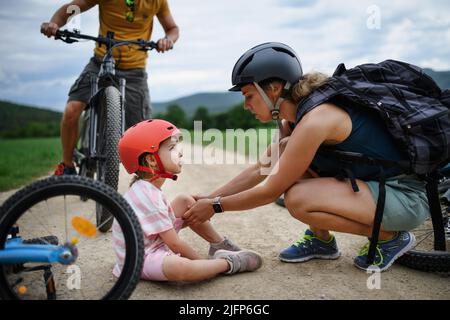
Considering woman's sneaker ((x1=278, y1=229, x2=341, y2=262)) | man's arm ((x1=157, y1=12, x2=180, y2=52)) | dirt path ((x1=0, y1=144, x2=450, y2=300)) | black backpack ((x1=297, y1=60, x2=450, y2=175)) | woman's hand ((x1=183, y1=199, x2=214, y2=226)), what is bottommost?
dirt path ((x1=0, y1=144, x2=450, y2=300))

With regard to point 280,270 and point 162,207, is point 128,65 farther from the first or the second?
point 280,270

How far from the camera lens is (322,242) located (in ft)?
11.2

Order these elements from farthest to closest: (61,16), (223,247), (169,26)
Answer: (169,26)
(61,16)
(223,247)

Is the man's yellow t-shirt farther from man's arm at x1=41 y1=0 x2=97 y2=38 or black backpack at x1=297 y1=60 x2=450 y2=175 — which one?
black backpack at x1=297 y1=60 x2=450 y2=175

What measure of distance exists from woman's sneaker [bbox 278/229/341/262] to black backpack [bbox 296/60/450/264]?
1.36ft

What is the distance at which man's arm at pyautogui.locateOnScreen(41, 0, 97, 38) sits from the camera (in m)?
4.01

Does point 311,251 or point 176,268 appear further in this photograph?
point 311,251

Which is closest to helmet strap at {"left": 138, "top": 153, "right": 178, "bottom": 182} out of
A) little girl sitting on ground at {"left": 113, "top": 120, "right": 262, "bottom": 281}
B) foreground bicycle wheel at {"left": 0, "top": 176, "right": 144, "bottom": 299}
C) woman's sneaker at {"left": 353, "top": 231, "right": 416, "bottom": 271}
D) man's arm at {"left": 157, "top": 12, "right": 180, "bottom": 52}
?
little girl sitting on ground at {"left": 113, "top": 120, "right": 262, "bottom": 281}

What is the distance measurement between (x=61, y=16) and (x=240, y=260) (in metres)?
3.03

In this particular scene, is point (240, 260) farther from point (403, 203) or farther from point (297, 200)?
point (403, 203)

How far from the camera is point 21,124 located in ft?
141

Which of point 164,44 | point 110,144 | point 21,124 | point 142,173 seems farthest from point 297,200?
point 21,124

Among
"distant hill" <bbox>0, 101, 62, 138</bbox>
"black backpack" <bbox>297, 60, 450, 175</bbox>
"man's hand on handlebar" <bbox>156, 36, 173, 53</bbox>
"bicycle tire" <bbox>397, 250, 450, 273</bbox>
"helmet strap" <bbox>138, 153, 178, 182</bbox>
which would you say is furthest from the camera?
"distant hill" <bbox>0, 101, 62, 138</bbox>

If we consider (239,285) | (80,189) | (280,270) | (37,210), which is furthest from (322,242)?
(37,210)
